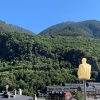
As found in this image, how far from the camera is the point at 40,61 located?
3799 inches

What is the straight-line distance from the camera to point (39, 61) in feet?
314

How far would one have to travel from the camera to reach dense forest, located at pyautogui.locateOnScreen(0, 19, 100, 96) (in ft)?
227

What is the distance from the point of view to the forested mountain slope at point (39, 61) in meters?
69.2

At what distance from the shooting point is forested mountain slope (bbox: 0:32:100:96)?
227 ft

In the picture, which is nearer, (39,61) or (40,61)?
(39,61)

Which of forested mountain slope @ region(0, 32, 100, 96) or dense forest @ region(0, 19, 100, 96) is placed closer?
dense forest @ region(0, 19, 100, 96)

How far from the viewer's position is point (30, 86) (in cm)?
6356

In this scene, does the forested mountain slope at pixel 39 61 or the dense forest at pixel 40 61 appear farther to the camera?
the forested mountain slope at pixel 39 61

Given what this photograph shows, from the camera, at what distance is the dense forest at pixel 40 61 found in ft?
227

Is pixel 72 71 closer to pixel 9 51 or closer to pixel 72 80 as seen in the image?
pixel 72 80

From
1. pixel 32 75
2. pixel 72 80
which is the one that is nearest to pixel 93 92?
pixel 72 80

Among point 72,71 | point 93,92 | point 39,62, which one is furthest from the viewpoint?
point 39,62

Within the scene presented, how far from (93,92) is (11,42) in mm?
76072

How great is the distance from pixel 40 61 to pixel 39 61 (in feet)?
3.32
